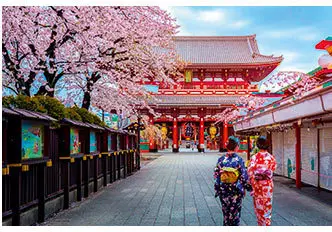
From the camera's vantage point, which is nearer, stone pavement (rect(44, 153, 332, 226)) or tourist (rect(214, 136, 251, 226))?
tourist (rect(214, 136, 251, 226))

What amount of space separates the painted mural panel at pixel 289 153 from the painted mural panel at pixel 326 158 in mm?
2806

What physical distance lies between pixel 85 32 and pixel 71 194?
4493 millimetres

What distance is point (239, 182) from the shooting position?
21.5 feet

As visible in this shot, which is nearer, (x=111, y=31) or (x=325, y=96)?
(x=325, y=96)

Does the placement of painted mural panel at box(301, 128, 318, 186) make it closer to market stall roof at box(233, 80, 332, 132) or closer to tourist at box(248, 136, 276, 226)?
market stall roof at box(233, 80, 332, 132)

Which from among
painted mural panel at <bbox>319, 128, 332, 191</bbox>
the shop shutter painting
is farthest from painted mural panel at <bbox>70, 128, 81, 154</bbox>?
the shop shutter painting

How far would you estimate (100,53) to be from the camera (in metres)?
14.0

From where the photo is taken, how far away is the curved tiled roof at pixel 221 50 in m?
45.6

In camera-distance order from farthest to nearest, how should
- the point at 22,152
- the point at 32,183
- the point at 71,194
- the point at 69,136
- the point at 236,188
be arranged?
the point at 71,194, the point at 69,136, the point at 32,183, the point at 22,152, the point at 236,188

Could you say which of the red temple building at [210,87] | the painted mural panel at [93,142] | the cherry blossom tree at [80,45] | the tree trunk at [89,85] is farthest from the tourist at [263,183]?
the red temple building at [210,87]

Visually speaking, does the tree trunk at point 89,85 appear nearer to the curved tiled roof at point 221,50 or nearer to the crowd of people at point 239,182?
the crowd of people at point 239,182

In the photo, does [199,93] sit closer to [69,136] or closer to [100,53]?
[100,53]

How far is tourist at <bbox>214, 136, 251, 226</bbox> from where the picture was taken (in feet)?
21.3

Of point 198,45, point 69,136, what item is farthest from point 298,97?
point 198,45
